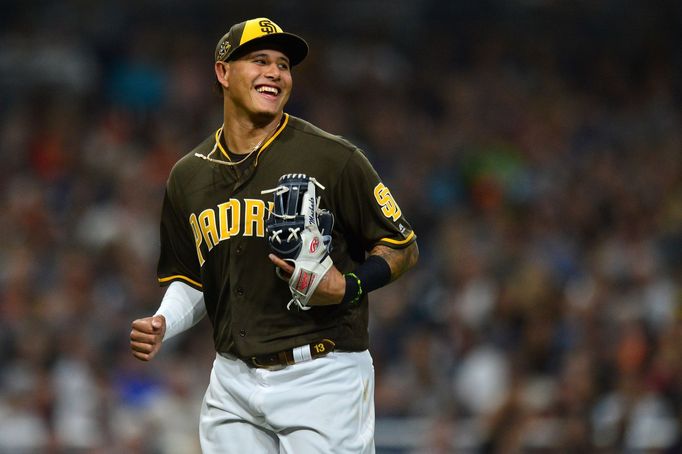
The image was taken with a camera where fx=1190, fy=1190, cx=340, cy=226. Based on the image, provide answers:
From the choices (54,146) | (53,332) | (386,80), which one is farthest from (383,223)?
(386,80)

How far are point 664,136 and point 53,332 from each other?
19.1 ft

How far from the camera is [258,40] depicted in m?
3.94

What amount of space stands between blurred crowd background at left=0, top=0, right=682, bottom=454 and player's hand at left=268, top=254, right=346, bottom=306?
387cm

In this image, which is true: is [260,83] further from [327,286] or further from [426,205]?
[426,205]

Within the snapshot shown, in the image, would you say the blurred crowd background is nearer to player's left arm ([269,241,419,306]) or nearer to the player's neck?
player's left arm ([269,241,419,306])

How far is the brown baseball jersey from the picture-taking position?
3859mm

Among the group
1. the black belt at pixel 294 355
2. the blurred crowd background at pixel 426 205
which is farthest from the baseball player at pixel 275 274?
the blurred crowd background at pixel 426 205

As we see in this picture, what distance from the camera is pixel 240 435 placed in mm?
3898

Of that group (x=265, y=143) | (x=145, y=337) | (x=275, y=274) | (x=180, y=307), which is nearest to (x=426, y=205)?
(x=180, y=307)

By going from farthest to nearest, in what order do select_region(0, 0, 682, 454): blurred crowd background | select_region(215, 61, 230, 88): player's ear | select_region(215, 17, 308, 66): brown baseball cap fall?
select_region(0, 0, 682, 454): blurred crowd background → select_region(215, 61, 230, 88): player's ear → select_region(215, 17, 308, 66): brown baseball cap

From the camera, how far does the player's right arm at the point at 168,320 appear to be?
3828 mm

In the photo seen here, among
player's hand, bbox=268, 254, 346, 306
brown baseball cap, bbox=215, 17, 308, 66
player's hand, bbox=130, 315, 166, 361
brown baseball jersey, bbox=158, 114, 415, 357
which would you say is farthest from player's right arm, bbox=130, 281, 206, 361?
brown baseball cap, bbox=215, 17, 308, 66

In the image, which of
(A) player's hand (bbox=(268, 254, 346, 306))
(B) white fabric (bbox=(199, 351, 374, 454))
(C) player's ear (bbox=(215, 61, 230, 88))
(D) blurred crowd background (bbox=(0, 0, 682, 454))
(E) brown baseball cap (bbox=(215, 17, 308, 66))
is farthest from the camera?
(D) blurred crowd background (bbox=(0, 0, 682, 454))

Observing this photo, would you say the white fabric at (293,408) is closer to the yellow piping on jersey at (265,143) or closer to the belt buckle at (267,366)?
the belt buckle at (267,366)
